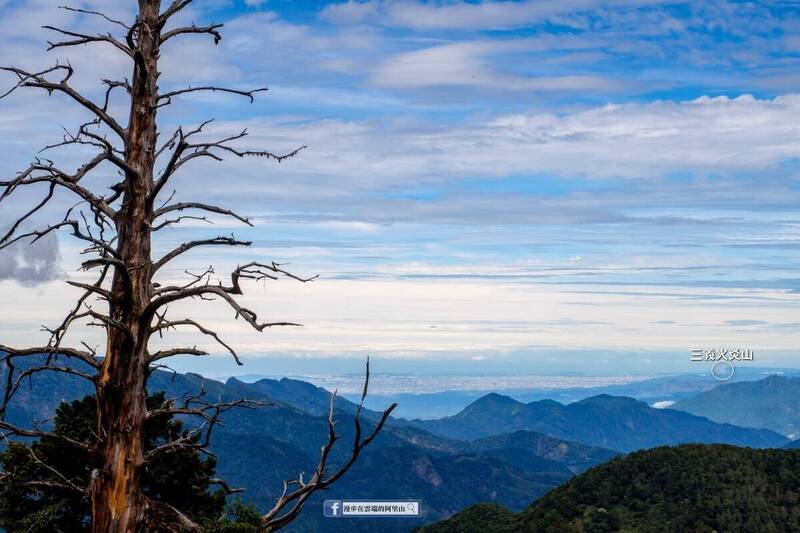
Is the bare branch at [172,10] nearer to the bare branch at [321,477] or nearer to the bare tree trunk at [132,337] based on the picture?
the bare tree trunk at [132,337]

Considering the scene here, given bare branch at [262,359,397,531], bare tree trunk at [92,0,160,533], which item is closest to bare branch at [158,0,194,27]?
bare tree trunk at [92,0,160,533]

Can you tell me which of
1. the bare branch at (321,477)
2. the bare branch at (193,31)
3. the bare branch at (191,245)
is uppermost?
the bare branch at (193,31)

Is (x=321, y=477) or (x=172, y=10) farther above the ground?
(x=172, y=10)

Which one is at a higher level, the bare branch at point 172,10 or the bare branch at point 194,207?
the bare branch at point 172,10

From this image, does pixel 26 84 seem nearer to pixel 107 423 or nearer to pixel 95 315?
pixel 95 315

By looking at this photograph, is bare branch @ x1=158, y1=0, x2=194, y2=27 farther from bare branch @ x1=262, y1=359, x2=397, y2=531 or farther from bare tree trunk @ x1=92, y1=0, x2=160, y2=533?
bare branch @ x1=262, y1=359, x2=397, y2=531

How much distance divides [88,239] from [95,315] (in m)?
1.01

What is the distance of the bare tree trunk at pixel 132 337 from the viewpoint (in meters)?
11.9

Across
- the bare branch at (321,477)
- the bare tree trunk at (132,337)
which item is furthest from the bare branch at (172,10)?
the bare branch at (321,477)

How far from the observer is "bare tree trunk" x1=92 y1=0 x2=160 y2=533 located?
39.2ft

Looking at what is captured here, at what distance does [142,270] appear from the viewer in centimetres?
1219

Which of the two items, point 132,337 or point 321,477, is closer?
point 132,337

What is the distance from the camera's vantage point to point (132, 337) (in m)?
11.8

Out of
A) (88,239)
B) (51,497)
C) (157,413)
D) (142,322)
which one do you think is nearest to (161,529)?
(157,413)
